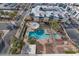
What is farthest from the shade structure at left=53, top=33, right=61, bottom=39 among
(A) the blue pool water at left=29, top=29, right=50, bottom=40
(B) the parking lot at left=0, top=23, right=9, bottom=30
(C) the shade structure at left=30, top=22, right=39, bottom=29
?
(B) the parking lot at left=0, top=23, right=9, bottom=30

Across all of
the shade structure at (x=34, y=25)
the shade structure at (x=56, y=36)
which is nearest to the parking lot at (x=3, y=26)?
the shade structure at (x=34, y=25)

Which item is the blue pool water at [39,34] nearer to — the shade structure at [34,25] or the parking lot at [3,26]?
the shade structure at [34,25]

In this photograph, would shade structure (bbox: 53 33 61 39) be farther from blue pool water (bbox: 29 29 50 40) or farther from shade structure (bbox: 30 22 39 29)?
shade structure (bbox: 30 22 39 29)

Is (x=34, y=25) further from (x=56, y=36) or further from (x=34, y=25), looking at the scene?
(x=56, y=36)

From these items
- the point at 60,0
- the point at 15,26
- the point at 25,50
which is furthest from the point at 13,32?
the point at 60,0

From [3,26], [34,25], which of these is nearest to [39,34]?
[34,25]

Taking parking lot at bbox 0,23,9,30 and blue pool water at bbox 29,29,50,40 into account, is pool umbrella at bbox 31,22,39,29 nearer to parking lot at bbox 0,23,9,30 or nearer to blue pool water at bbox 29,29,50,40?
blue pool water at bbox 29,29,50,40

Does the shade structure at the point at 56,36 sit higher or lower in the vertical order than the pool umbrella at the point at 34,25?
lower

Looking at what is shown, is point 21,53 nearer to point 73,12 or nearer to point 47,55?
point 47,55

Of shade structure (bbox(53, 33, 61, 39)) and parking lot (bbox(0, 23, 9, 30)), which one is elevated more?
parking lot (bbox(0, 23, 9, 30))

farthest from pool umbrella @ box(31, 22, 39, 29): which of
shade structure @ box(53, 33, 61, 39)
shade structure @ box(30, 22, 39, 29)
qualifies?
shade structure @ box(53, 33, 61, 39)

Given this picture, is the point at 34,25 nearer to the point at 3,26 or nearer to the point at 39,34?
the point at 39,34

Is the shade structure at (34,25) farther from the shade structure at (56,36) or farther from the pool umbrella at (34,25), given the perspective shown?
the shade structure at (56,36)
